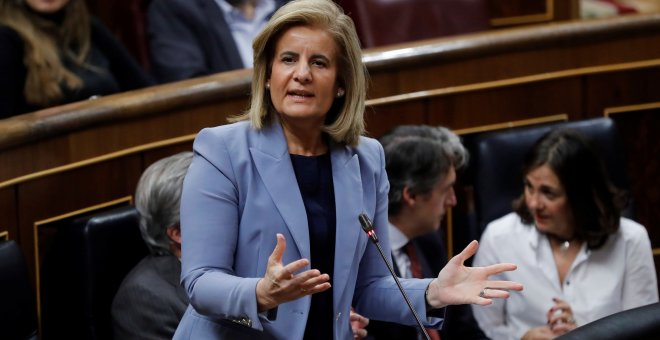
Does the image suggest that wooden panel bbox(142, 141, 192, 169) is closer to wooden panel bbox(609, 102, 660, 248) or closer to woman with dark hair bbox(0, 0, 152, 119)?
woman with dark hair bbox(0, 0, 152, 119)

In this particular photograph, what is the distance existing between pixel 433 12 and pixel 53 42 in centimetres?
74

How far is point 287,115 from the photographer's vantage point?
38.8 inches

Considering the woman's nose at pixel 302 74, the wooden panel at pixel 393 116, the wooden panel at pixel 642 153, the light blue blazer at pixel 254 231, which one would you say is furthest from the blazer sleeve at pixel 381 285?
the wooden panel at pixel 642 153

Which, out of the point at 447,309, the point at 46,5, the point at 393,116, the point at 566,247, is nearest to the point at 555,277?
the point at 566,247

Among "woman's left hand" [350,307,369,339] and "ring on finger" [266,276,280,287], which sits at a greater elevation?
"ring on finger" [266,276,280,287]

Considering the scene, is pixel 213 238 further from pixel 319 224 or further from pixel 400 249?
pixel 400 249

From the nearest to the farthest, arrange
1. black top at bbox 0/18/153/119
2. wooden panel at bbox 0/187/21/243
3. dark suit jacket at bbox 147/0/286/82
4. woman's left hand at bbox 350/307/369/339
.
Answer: woman's left hand at bbox 350/307/369/339, wooden panel at bbox 0/187/21/243, black top at bbox 0/18/153/119, dark suit jacket at bbox 147/0/286/82

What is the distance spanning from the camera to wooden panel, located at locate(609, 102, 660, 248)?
1.91 m

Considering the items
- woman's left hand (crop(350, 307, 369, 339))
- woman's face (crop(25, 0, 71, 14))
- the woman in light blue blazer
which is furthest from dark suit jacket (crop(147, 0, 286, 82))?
the woman in light blue blazer

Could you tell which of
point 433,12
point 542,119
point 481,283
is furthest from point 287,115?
point 433,12

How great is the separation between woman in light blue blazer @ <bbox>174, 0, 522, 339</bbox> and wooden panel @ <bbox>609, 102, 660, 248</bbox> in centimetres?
97

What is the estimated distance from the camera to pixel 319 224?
3.23ft

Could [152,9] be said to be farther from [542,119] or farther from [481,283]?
[481,283]

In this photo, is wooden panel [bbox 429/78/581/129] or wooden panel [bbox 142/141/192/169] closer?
wooden panel [bbox 142/141/192/169]
